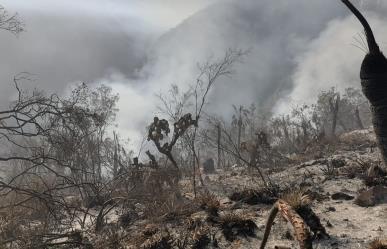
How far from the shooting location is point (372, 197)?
36.9 ft

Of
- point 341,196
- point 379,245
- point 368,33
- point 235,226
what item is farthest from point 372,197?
point 368,33

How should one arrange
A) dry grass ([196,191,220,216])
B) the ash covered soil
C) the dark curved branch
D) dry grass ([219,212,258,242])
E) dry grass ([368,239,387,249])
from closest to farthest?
dry grass ([368,239,387,249]), the ash covered soil, the dark curved branch, dry grass ([219,212,258,242]), dry grass ([196,191,220,216])

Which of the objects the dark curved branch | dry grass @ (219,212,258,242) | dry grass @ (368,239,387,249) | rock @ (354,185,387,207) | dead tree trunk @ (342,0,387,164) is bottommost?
dry grass @ (368,239,387,249)

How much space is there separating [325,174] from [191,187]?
17.7ft

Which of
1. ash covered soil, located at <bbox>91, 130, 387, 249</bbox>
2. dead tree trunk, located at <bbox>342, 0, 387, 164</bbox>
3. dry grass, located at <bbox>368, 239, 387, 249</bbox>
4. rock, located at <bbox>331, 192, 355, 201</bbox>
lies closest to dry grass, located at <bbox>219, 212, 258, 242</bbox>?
ash covered soil, located at <bbox>91, 130, 387, 249</bbox>

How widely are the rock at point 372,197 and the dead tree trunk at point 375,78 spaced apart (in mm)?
1167

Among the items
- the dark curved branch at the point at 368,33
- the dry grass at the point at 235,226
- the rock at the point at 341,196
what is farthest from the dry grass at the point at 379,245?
the dark curved branch at the point at 368,33

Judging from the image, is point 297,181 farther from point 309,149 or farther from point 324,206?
point 309,149

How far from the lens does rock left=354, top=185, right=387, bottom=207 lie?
11.2 m

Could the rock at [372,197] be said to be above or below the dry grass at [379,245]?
above

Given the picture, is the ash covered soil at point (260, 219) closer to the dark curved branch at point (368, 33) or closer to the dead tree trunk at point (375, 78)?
the dead tree trunk at point (375, 78)

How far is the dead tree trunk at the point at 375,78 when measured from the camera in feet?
34.2

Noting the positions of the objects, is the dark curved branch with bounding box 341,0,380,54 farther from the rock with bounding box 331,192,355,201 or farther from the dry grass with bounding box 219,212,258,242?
the dry grass with bounding box 219,212,258,242

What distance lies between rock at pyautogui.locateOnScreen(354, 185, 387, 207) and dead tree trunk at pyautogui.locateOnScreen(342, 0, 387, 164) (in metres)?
1.17
